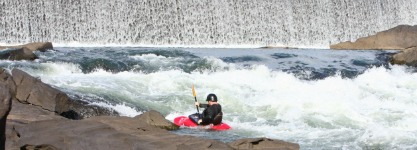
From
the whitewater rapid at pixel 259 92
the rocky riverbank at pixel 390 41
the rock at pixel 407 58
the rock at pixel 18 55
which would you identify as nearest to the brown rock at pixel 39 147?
the whitewater rapid at pixel 259 92

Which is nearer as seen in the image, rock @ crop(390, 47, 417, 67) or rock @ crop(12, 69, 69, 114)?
rock @ crop(12, 69, 69, 114)

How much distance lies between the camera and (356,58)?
88.9 feet

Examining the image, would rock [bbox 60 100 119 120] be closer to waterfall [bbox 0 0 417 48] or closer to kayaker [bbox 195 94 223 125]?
kayaker [bbox 195 94 223 125]

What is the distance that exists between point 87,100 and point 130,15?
1700cm

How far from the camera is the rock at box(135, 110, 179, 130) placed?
11.4m

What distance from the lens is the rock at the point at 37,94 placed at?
11086mm

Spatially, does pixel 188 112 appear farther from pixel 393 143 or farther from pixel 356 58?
pixel 356 58

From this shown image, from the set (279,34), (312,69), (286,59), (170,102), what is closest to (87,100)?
(170,102)

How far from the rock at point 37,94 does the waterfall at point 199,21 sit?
14827mm

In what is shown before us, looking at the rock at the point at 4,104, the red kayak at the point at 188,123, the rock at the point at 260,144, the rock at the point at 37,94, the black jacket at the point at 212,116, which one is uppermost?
the rock at the point at 4,104

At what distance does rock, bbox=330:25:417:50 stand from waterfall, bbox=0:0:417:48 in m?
1.89

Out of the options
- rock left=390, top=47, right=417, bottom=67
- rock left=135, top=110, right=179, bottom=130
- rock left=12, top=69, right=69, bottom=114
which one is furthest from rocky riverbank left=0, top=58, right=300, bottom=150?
rock left=390, top=47, right=417, bottom=67

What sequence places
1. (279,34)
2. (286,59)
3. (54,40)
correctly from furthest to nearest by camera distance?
(279,34) < (54,40) < (286,59)

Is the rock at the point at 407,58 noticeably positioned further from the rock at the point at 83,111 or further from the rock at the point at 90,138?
the rock at the point at 90,138
